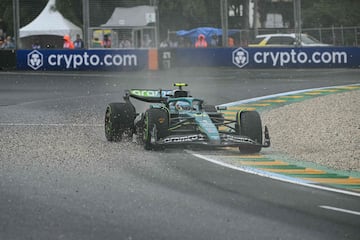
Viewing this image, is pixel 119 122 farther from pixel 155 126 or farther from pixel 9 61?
pixel 9 61

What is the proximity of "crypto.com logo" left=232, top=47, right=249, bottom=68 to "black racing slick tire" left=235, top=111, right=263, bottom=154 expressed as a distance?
17.4m

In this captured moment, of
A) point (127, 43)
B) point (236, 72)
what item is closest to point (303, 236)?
point (236, 72)

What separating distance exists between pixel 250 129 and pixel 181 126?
106cm

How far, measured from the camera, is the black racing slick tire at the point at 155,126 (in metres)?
13.3

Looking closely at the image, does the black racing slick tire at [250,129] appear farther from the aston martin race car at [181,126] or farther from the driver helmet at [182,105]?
the driver helmet at [182,105]

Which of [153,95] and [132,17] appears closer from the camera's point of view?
[153,95]

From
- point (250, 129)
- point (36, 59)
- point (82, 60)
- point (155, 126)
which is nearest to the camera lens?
point (155, 126)

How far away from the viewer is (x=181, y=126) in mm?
13758

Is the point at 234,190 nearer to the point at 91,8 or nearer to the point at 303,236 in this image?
the point at 303,236

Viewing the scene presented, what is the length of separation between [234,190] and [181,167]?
6.10 ft

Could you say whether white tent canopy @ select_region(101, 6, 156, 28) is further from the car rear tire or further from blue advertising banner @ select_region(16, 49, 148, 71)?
the car rear tire

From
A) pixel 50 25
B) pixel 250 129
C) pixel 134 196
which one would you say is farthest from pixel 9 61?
pixel 134 196

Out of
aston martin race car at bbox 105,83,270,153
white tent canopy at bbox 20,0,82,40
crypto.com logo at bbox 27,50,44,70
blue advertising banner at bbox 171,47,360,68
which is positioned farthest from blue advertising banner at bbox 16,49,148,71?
aston martin race car at bbox 105,83,270,153

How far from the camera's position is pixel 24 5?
34.6 metres
